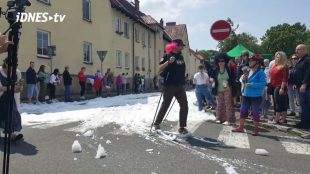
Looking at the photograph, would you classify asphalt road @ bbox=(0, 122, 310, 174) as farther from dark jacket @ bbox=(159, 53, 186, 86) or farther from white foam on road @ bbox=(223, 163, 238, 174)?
dark jacket @ bbox=(159, 53, 186, 86)

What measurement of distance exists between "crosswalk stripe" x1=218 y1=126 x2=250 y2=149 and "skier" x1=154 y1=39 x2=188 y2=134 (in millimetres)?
837

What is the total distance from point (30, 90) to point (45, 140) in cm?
1057

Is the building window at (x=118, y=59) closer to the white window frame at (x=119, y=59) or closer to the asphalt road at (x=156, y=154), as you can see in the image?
the white window frame at (x=119, y=59)

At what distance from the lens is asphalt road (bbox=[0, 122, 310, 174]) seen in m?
Answer: 7.11

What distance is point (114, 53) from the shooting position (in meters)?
38.0

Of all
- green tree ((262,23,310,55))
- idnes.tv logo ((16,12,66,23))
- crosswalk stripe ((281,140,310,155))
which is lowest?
crosswalk stripe ((281,140,310,155))

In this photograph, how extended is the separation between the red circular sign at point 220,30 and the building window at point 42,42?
14167 mm

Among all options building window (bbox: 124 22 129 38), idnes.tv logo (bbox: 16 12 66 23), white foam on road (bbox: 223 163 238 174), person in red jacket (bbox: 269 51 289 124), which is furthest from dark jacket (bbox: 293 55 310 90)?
building window (bbox: 124 22 129 38)

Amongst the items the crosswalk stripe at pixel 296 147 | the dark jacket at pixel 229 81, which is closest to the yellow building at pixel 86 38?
the dark jacket at pixel 229 81

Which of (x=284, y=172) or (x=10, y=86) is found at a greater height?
(x=10, y=86)

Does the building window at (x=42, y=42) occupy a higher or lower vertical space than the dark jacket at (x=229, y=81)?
higher

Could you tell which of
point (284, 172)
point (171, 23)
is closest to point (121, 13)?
point (284, 172)

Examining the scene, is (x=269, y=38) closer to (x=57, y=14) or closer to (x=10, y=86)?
(x=57, y=14)

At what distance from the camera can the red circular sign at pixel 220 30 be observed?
1275 cm
